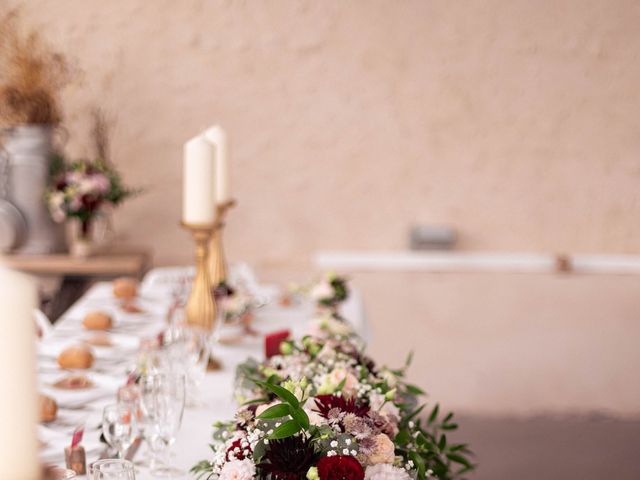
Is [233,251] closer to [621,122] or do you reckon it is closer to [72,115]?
[72,115]

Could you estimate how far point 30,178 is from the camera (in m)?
4.56

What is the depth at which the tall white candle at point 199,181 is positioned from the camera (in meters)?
2.53

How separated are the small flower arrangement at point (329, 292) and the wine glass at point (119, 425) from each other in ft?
4.31

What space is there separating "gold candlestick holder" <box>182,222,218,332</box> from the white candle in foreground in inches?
80.6

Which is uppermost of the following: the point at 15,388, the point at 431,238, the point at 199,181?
the point at 199,181

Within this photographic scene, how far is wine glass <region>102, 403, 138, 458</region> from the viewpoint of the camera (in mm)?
1710

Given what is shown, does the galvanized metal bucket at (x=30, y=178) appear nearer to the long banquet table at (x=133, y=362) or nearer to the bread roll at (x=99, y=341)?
the long banquet table at (x=133, y=362)

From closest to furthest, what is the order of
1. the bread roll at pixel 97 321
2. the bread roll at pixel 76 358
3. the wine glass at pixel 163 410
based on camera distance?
1. the wine glass at pixel 163 410
2. the bread roll at pixel 76 358
3. the bread roll at pixel 97 321

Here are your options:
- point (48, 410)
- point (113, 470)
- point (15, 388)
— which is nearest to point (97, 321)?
point (48, 410)

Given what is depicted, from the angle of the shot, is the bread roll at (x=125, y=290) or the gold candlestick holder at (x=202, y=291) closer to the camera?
the gold candlestick holder at (x=202, y=291)

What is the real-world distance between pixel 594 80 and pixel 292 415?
4.22 meters

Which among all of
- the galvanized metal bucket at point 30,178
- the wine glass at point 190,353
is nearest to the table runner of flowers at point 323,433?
the wine glass at point 190,353

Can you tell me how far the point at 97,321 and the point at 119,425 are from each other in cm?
118

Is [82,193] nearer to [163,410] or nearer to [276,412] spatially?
[163,410]
